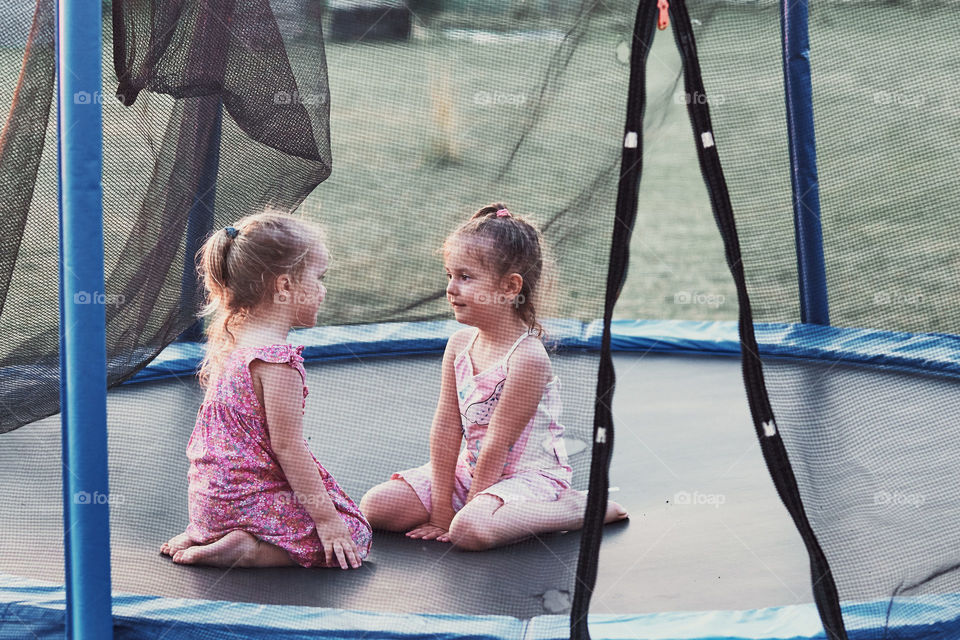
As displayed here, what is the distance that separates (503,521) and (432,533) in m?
0.16

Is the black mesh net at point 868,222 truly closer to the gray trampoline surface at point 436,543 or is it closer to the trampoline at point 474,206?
the trampoline at point 474,206

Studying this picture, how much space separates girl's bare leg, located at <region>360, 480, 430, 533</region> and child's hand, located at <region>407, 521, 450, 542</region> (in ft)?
0.06

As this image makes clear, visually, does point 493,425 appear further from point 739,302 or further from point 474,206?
point 739,302

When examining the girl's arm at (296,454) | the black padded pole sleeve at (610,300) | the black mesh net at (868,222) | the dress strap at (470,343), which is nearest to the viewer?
the black padded pole sleeve at (610,300)

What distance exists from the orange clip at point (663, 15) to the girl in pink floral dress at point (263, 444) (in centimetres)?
62

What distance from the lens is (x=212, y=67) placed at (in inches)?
65.0

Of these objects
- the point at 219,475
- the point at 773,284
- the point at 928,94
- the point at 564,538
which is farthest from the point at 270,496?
the point at 928,94

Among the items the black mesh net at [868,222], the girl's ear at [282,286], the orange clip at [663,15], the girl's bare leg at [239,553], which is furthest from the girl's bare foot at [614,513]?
the orange clip at [663,15]

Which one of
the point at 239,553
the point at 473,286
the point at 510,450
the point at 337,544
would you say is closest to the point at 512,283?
the point at 473,286

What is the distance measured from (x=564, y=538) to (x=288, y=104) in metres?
0.81

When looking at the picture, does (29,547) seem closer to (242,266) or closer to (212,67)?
(242,266)

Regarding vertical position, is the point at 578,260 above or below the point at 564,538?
above

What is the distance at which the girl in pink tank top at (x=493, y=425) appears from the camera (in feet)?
5.73

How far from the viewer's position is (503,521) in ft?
5.69
